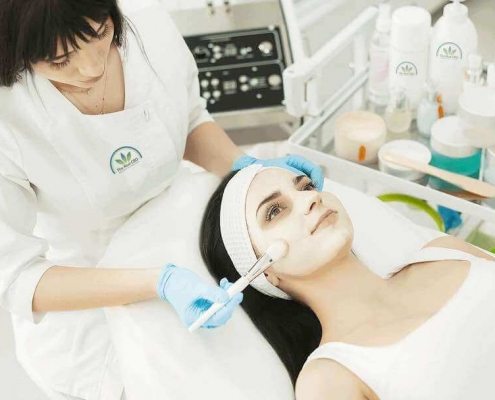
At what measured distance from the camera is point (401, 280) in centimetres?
131

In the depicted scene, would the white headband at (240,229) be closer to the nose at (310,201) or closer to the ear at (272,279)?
the ear at (272,279)

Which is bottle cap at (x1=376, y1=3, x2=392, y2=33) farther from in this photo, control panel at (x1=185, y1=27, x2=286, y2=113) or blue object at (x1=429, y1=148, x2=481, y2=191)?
control panel at (x1=185, y1=27, x2=286, y2=113)

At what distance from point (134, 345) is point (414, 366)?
0.51m

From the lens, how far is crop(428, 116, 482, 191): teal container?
1430mm

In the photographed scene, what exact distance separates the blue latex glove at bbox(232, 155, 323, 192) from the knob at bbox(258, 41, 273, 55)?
0.71 m

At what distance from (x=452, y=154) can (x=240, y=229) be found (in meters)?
0.55

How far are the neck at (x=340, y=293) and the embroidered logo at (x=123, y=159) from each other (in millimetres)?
403

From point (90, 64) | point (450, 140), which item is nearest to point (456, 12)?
point (450, 140)

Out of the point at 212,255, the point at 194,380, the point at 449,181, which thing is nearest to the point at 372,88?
the point at 449,181

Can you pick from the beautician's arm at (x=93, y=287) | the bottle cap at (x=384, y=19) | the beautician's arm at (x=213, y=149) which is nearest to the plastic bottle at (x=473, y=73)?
the bottle cap at (x=384, y=19)

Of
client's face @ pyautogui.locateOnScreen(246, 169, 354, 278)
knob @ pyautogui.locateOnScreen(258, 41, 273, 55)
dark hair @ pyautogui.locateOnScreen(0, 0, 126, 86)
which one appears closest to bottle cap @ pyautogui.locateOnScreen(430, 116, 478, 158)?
client's face @ pyautogui.locateOnScreen(246, 169, 354, 278)

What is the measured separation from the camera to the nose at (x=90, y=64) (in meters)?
1.03

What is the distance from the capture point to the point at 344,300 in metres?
1.25

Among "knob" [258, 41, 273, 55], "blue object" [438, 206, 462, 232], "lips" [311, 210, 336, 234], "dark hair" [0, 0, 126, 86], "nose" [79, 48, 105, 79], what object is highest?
"dark hair" [0, 0, 126, 86]
